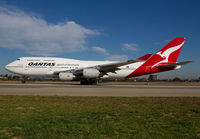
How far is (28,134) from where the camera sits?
12.1 feet

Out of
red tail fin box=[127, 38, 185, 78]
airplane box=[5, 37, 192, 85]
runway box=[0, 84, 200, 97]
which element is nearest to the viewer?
runway box=[0, 84, 200, 97]

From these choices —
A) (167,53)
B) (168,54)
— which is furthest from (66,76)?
(168,54)

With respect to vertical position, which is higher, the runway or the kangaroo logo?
the kangaroo logo

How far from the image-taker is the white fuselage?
25266mm

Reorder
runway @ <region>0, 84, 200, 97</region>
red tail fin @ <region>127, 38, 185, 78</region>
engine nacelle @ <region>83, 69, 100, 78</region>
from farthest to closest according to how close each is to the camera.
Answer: red tail fin @ <region>127, 38, 185, 78</region> → engine nacelle @ <region>83, 69, 100, 78</region> → runway @ <region>0, 84, 200, 97</region>

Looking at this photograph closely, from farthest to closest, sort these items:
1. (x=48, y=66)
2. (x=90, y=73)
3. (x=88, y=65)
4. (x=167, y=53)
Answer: (x=88, y=65)
(x=167, y=53)
(x=48, y=66)
(x=90, y=73)

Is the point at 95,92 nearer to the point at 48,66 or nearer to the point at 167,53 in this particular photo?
the point at 48,66

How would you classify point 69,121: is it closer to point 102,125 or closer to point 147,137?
point 102,125

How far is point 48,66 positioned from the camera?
83.0 feet

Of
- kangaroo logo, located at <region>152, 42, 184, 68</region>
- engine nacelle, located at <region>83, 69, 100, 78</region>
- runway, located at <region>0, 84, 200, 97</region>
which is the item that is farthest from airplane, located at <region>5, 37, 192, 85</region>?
runway, located at <region>0, 84, 200, 97</region>

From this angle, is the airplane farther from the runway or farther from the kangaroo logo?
the runway

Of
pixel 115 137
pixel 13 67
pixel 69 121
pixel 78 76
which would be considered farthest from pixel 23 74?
pixel 115 137

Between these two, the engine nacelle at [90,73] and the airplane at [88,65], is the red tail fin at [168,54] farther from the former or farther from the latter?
the engine nacelle at [90,73]

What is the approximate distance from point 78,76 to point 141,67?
10.1m
